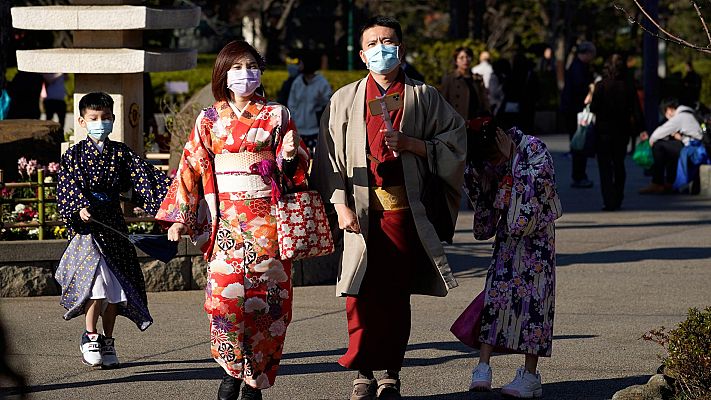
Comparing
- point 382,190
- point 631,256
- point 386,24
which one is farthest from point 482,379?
point 631,256

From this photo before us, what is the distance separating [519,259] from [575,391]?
0.69 meters

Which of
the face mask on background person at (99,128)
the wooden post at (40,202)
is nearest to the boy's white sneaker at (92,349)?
the face mask on background person at (99,128)

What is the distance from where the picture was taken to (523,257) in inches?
238

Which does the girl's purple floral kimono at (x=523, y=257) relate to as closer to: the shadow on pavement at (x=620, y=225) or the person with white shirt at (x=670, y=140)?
the shadow on pavement at (x=620, y=225)

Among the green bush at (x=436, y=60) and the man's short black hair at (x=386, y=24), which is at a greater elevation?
the green bush at (x=436, y=60)

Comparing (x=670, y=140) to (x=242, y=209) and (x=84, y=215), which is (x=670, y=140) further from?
(x=242, y=209)

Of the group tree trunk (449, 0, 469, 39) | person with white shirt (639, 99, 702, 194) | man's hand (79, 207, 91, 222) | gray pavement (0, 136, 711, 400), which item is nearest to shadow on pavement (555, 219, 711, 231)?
gray pavement (0, 136, 711, 400)

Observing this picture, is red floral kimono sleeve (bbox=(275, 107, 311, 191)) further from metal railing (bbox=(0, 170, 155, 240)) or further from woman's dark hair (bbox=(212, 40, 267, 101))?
metal railing (bbox=(0, 170, 155, 240))

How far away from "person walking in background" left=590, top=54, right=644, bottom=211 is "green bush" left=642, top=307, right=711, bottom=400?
776 cm

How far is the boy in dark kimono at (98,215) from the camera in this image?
649cm

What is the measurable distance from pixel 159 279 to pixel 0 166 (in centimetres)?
212

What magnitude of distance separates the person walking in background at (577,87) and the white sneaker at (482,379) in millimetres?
9017

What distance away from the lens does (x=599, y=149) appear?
43.4 feet

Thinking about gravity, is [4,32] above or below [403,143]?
above
